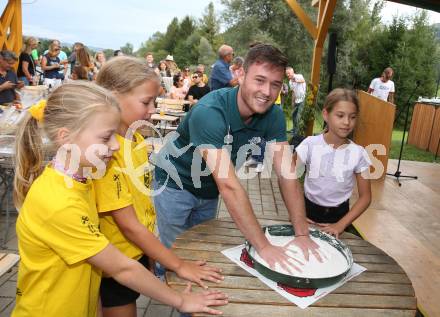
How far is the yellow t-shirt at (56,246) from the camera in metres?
1.08

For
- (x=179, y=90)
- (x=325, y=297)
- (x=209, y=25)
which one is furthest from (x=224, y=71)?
(x=209, y=25)

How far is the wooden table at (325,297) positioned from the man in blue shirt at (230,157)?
0.13 meters

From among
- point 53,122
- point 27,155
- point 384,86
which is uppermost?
point 384,86

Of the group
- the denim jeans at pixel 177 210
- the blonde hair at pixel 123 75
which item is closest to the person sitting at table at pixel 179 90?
the denim jeans at pixel 177 210

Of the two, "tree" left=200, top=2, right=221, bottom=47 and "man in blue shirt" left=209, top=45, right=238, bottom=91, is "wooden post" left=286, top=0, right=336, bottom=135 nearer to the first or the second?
"man in blue shirt" left=209, top=45, right=238, bottom=91

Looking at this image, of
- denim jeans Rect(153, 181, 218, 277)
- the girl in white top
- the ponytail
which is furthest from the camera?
the girl in white top

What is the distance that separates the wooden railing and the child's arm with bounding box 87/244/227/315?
28.1 feet

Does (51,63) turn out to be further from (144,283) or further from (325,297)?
(325,297)

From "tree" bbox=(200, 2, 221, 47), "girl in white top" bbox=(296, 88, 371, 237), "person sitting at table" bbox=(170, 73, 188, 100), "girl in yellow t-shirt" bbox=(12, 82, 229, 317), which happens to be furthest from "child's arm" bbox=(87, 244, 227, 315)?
"tree" bbox=(200, 2, 221, 47)

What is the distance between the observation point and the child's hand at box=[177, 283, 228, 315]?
1.13m

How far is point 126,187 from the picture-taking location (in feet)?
4.43

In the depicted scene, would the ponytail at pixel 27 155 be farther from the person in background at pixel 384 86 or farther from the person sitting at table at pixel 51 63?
the person in background at pixel 384 86

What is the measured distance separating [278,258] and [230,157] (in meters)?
0.53

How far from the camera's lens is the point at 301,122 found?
6684mm
